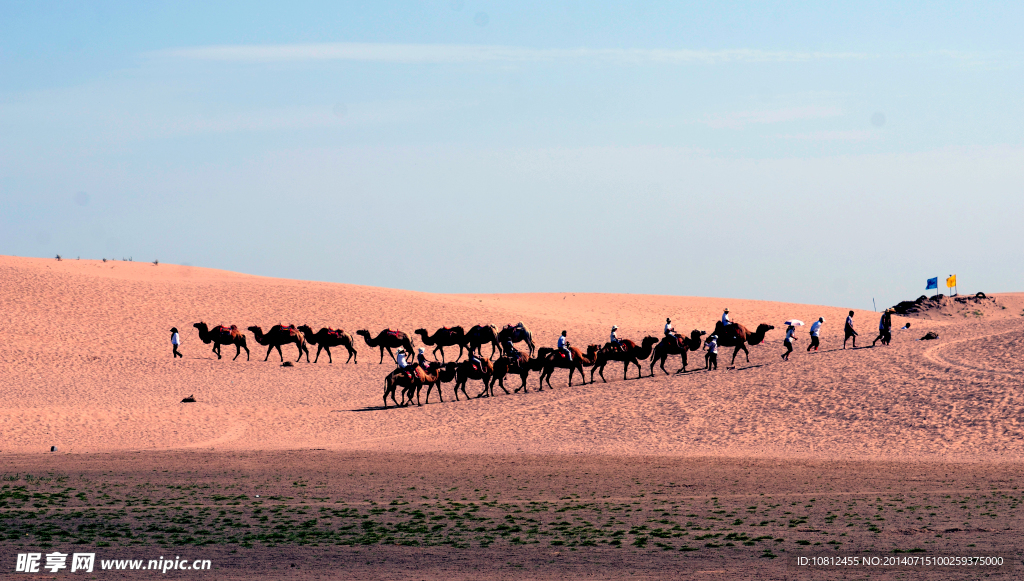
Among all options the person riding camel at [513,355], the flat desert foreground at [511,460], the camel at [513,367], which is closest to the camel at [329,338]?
the flat desert foreground at [511,460]

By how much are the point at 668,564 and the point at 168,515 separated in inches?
326

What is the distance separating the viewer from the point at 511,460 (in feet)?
71.5

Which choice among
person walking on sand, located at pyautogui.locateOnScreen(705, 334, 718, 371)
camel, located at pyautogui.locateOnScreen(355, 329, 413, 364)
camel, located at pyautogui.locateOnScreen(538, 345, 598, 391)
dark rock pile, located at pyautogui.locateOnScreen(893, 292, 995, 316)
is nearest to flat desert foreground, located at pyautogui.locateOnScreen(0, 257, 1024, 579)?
camel, located at pyautogui.locateOnScreen(538, 345, 598, 391)

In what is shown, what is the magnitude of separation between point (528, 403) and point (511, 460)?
28.5 ft

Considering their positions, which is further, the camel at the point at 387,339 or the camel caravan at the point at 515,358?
the camel at the point at 387,339

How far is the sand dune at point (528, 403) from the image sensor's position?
2391 centimetres

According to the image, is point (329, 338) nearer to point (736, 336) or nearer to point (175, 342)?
point (175, 342)

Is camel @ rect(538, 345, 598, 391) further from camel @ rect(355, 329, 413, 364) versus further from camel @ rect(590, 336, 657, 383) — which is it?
camel @ rect(355, 329, 413, 364)

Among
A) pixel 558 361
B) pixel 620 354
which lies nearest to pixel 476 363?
pixel 558 361

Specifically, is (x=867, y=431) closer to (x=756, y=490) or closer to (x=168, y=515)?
(x=756, y=490)

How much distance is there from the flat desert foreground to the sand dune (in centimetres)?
12

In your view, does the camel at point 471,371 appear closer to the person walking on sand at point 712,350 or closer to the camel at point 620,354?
the camel at point 620,354

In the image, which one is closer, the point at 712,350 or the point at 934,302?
the point at 712,350

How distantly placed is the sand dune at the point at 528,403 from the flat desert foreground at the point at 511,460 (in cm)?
12
